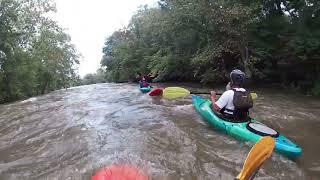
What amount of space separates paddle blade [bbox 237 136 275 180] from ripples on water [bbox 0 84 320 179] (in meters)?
0.90

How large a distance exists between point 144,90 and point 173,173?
32.8 feet

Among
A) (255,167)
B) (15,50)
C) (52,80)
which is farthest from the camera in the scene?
(52,80)

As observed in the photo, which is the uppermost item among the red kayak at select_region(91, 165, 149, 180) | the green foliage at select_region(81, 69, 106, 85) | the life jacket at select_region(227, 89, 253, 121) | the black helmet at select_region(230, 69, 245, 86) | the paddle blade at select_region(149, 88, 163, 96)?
the black helmet at select_region(230, 69, 245, 86)

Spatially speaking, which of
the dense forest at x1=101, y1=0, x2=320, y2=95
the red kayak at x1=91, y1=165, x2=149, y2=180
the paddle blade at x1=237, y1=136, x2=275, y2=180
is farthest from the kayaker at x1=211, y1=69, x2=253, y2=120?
the dense forest at x1=101, y1=0, x2=320, y2=95

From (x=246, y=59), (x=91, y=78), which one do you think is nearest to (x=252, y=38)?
(x=246, y=59)

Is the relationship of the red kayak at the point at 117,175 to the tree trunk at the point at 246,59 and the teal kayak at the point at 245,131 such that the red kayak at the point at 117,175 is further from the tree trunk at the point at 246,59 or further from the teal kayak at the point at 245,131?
the tree trunk at the point at 246,59

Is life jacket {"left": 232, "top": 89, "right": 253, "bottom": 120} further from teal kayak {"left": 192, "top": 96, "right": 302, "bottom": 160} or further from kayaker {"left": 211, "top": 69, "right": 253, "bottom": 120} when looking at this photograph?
teal kayak {"left": 192, "top": 96, "right": 302, "bottom": 160}

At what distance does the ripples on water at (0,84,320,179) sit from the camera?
5.46m

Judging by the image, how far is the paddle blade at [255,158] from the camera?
12.6ft

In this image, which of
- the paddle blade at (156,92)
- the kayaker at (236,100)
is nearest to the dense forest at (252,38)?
the paddle blade at (156,92)

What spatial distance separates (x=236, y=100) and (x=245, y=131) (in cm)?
56

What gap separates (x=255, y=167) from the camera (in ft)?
12.9

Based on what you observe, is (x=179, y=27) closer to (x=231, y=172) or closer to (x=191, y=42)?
(x=191, y=42)

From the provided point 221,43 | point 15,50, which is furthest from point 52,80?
point 221,43
